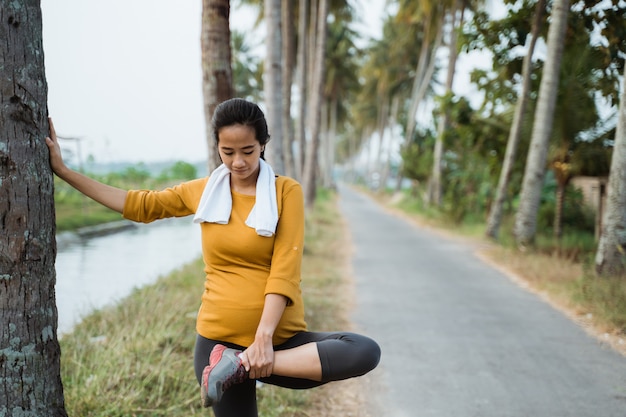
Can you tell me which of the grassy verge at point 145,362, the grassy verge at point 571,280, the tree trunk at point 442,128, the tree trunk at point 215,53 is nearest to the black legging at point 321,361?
the grassy verge at point 145,362

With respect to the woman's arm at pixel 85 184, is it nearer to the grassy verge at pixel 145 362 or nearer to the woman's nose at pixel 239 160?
the woman's nose at pixel 239 160

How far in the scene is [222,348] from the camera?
81.2 inches

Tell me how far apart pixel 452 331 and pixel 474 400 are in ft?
5.72

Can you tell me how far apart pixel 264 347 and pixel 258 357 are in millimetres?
44

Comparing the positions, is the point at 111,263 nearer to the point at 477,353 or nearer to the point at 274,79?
the point at 274,79

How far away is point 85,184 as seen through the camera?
2240 mm

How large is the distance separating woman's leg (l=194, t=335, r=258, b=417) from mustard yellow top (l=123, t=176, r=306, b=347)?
49mm

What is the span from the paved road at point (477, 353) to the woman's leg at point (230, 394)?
5.58 feet

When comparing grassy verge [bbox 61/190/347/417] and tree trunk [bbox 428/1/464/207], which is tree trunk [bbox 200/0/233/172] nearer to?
grassy verge [bbox 61/190/347/417]

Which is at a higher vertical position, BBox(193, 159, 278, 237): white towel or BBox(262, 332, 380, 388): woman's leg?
BBox(193, 159, 278, 237): white towel

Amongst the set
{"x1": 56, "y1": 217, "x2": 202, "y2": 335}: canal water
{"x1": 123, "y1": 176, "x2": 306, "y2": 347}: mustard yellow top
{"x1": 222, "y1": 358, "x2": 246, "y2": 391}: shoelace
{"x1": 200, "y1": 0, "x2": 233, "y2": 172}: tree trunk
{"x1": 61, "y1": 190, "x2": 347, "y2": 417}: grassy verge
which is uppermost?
{"x1": 200, "y1": 0, "x2": 233, "y2": 172}: tree trunk

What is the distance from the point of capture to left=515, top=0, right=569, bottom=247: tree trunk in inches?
349

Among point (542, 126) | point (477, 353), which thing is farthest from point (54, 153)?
point (542, 126)

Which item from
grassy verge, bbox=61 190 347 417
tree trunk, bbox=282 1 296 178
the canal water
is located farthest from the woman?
tree trunk, bbox=282 1 296 178
